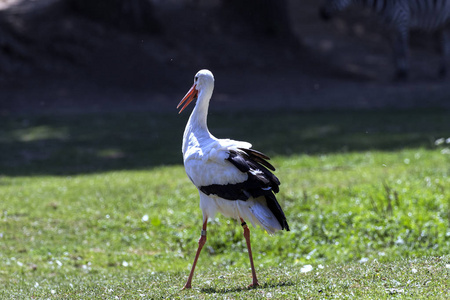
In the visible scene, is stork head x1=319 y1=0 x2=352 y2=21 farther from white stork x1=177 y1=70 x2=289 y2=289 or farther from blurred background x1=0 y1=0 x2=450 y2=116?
white stork x1=177 y1=70 x2=289 y2=289

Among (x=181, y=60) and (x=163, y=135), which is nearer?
(x=163, y=135)

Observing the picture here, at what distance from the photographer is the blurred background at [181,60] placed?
→ 19016 mm

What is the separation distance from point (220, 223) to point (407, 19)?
1451 cm

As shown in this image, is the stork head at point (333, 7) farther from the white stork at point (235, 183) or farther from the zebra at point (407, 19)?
the white stork at point (235, 183)

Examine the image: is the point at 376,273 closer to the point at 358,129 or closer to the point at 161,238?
the point at 161,238

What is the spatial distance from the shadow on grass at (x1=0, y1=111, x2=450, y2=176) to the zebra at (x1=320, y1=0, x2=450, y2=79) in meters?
4.51

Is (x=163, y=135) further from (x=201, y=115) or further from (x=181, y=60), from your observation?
(x=201, y=115)

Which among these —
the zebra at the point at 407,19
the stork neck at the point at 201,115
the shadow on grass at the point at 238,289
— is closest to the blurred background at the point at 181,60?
the zebra at the point at 407,19

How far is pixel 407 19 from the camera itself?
21312 mm

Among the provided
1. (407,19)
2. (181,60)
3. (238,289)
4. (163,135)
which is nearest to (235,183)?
(238,289)

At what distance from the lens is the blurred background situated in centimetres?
1902

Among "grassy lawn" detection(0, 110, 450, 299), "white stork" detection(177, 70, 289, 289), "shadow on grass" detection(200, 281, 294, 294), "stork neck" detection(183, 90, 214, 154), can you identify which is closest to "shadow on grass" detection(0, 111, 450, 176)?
"grassy lawn" detection(0, 110, 450, 299)

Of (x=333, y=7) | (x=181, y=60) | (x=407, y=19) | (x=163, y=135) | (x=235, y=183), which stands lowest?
(x=181, y=60)

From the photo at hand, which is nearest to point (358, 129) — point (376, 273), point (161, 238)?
point (161, 238)
